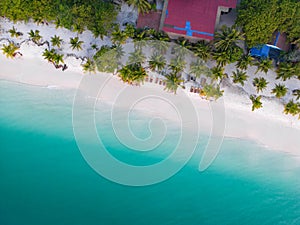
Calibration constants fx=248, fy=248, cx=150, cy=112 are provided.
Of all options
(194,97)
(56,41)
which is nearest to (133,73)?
(194,97)

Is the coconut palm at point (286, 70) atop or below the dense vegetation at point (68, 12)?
below

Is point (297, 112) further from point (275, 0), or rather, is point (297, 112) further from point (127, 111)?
point (127, 111)

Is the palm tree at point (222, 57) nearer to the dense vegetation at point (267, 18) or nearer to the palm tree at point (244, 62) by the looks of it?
the palm tree at point (244, 62)

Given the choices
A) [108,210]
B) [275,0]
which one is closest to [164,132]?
[108,210]

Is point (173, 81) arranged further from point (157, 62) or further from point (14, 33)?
point (14, 33)

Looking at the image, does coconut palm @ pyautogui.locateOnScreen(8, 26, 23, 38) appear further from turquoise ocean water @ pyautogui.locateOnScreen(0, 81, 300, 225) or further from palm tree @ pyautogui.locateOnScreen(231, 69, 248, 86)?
palm tree @ pyautogui.locateOnScreen(231, 69, 248, 86)

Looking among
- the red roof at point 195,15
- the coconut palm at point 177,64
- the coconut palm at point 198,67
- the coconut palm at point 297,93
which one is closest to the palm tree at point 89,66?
the coconut palm at point 177,64
